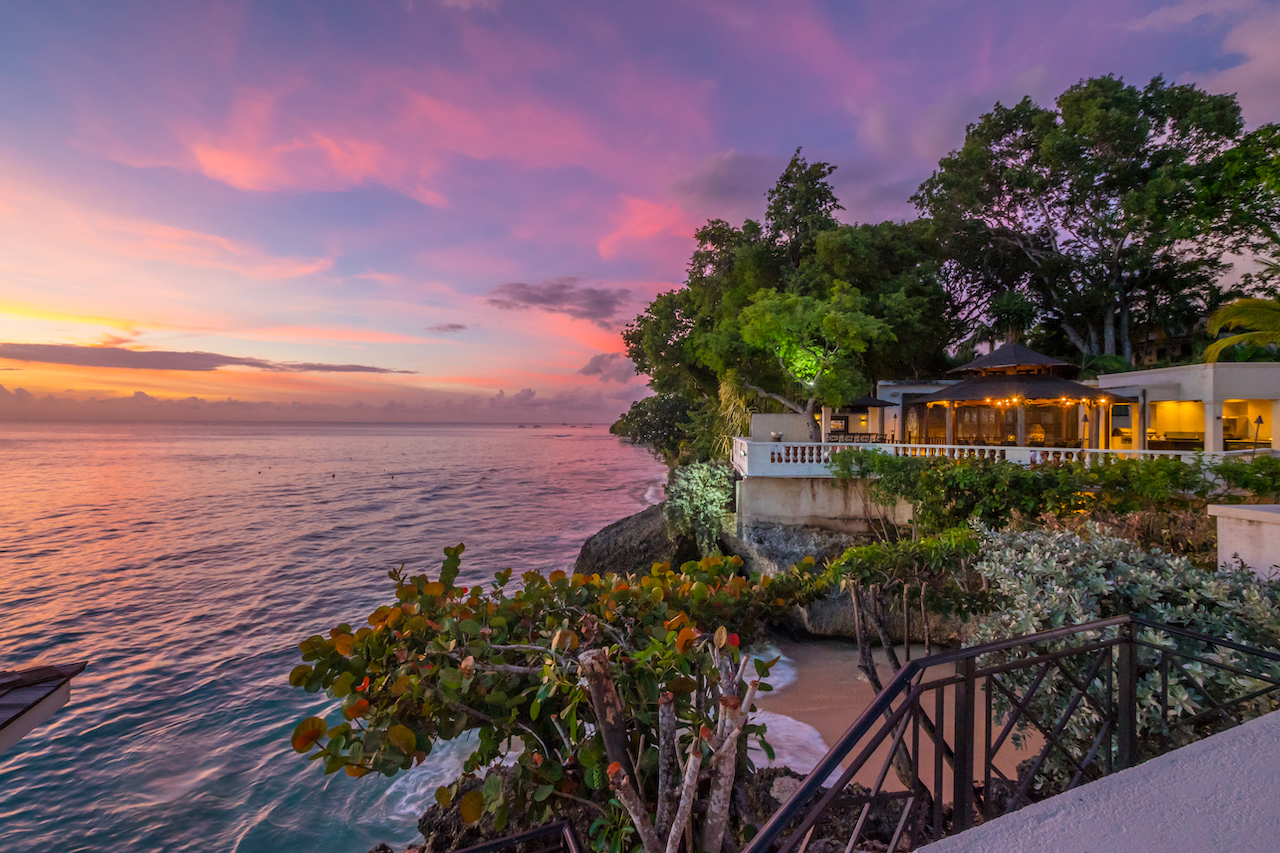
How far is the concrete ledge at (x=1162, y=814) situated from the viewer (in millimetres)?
1658

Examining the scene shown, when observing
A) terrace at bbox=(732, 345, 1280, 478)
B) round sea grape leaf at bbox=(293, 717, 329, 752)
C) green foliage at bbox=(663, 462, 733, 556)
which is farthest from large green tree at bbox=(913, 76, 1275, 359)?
round sea grape leaf at bbox=(293, 717, 329, 752)

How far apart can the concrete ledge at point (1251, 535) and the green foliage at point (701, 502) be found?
10.3 meters

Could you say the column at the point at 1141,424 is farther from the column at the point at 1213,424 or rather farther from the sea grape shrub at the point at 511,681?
the sea grape shrub at the point at 511,681


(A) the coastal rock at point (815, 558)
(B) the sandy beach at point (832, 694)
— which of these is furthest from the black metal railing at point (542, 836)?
(A) the coastal rock at point (815, 558)

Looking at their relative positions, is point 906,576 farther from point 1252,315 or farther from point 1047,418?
point 1047,418

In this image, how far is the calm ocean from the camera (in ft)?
24.2

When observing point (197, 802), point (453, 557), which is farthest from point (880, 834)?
point (197, 802)

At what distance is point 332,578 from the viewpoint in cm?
1823

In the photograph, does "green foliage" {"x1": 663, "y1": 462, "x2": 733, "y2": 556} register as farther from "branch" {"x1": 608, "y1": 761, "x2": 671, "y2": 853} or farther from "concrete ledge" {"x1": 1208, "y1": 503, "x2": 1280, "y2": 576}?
"branch" {"x1": 608, "y1": 761, "x2": 671, "y2": 853}

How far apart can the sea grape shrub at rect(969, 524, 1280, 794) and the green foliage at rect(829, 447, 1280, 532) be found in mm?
3727

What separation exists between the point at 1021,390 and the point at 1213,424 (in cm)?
655

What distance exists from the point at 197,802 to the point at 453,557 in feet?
26.9

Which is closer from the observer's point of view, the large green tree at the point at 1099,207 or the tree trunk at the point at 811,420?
the tree trunk at the point at 811,420

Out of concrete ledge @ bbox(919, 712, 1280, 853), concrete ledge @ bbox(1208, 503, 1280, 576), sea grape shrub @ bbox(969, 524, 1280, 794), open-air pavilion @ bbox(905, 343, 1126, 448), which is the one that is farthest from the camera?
open-air pavilion @ bbox(905, 343, 1126, 448)
